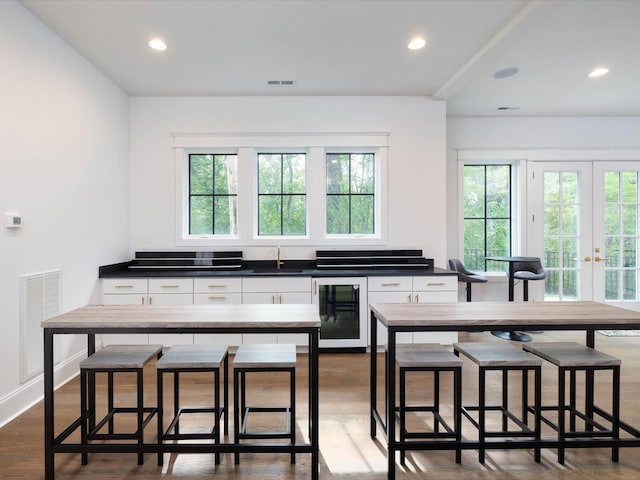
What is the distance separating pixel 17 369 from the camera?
2.60 m

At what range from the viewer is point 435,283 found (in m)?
3.95

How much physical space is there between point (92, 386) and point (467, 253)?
467 centimetres

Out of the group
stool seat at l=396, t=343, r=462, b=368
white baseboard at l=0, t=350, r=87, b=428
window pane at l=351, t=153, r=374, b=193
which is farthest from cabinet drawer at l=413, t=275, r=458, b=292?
white baseboard at l=0, t=350, r=87, b=428

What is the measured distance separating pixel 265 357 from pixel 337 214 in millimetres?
2816

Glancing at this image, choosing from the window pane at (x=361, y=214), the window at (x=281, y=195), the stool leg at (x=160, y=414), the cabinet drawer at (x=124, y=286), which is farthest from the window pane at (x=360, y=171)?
the stool leg at (x=160, y=414)

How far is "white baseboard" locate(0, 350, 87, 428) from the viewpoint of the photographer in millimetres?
2471

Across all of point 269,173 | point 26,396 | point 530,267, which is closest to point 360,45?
point 269,173

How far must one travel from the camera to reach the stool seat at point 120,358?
189 cm

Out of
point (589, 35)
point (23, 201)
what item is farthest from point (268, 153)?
point (589, 35)

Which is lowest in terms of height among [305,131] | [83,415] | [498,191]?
[83,415]

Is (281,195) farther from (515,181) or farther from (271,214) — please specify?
(515,181)

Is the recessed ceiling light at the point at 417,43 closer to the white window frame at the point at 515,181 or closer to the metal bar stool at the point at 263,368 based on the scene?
the white window frame at the point at 515,181

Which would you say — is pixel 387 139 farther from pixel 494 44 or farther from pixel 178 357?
pixel 178 357

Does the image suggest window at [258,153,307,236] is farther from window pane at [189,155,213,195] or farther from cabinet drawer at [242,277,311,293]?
cabinet drawer at [242,277,311,293]
